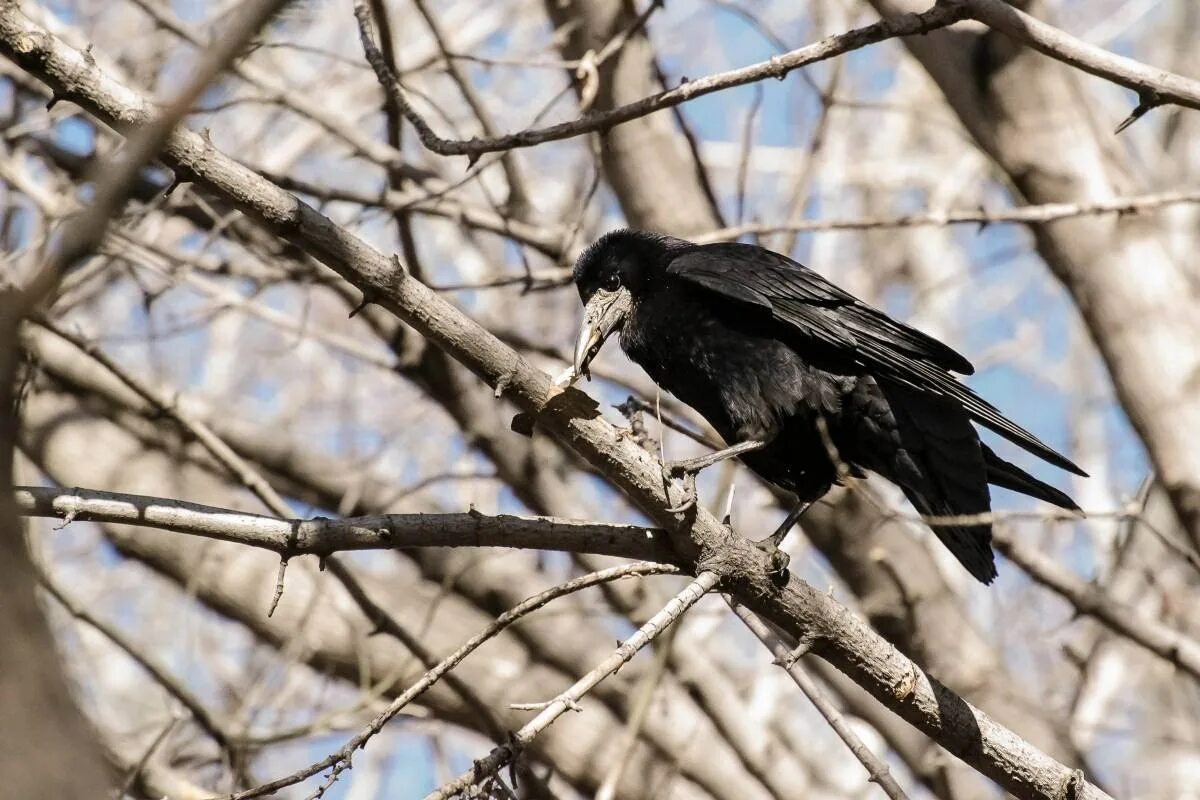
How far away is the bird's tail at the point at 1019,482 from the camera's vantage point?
13.0 feet

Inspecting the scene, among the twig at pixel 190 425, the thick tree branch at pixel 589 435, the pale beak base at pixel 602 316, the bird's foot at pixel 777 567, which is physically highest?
the pale beak base at pixel 602 316

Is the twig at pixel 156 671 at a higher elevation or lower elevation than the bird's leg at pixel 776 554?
lower

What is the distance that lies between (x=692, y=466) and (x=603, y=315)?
4.79 feet

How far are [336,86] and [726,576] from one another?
7.73 m

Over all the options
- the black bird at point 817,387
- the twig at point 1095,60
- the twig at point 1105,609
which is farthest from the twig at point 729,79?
the twig at point 1105,609

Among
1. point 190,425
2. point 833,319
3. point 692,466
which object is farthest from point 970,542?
point 190,425

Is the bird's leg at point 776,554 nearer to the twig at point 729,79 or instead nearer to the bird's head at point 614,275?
the bird's head at point 614,275

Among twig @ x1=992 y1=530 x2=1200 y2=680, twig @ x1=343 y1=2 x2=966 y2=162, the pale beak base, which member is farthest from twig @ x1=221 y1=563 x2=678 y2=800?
twig @ x1=992 y1=530 x2=1200 y2=680

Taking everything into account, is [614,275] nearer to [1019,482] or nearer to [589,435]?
[1019,482]

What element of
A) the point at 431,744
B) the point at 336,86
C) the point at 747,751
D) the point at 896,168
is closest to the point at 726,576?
the point at 747,751

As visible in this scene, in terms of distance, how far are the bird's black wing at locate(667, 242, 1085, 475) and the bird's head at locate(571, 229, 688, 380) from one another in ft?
0.82

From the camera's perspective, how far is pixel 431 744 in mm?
6316

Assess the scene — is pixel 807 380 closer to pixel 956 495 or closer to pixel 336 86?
pixel 956 495

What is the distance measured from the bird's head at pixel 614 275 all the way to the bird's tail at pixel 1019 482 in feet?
4.33
